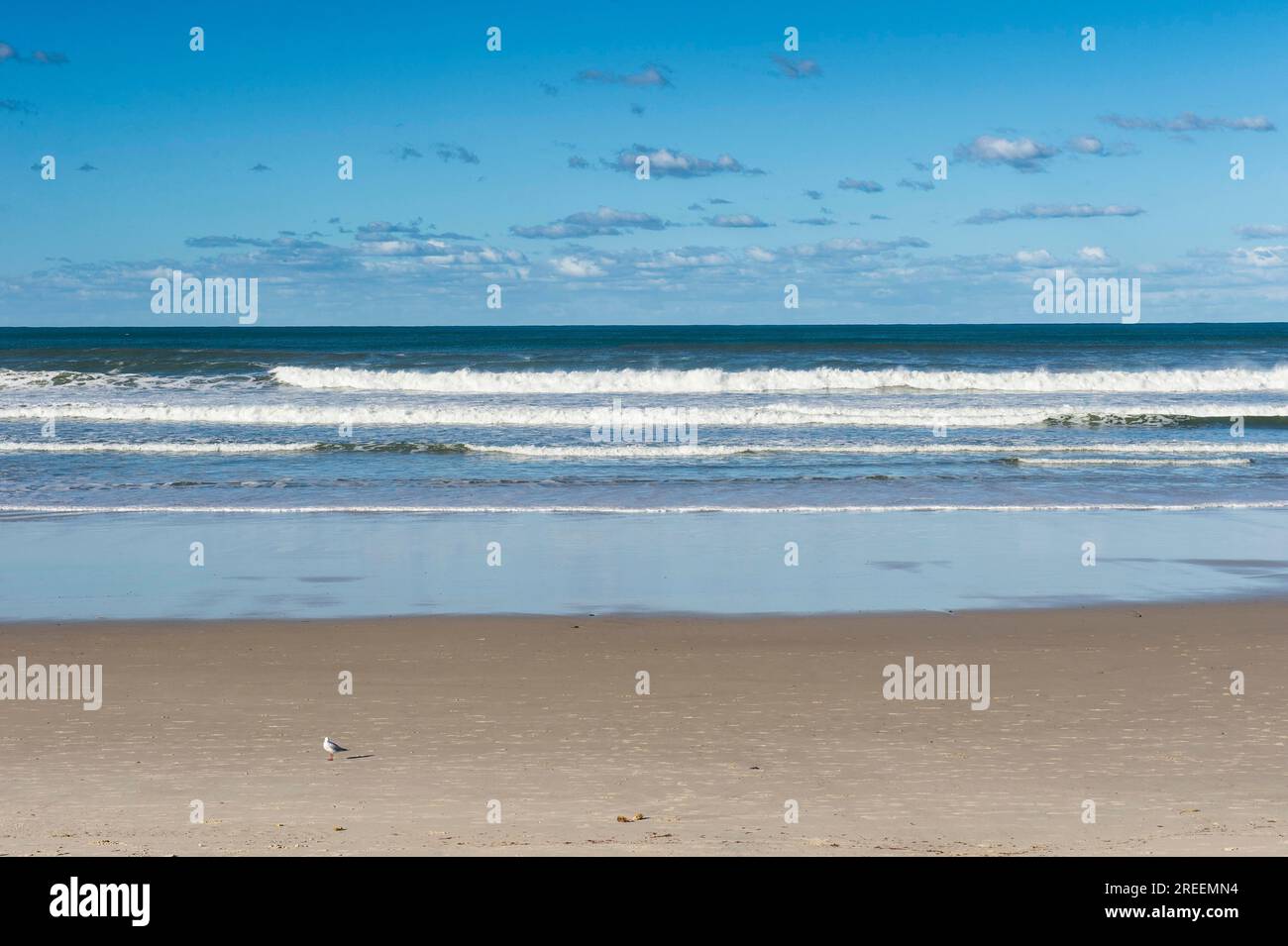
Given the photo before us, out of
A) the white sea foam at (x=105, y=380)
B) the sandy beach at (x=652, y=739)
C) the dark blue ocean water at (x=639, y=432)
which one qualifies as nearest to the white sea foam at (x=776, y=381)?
the dark blue ocean water at (x=639, y=432)

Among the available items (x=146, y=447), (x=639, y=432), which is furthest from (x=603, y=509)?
(x=146, y=447)

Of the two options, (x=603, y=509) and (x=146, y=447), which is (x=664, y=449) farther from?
(x=146, y=447)

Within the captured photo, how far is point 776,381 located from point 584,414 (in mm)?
12649

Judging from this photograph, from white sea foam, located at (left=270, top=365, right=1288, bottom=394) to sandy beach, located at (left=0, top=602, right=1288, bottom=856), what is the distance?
94.0ft

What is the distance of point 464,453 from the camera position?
2245 cm

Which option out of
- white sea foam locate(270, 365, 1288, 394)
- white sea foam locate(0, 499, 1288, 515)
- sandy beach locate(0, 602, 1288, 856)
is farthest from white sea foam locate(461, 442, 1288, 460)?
white sea foam locate(270, 365, 1288, 394)

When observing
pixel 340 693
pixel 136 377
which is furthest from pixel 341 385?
pixel 340 693

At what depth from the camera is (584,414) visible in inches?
1142

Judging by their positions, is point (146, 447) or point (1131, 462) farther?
point (146, 447)

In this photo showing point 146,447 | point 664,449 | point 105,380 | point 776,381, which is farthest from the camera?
point 776,381

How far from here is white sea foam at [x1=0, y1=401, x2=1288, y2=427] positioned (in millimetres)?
27844

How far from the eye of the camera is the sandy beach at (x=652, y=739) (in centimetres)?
524
